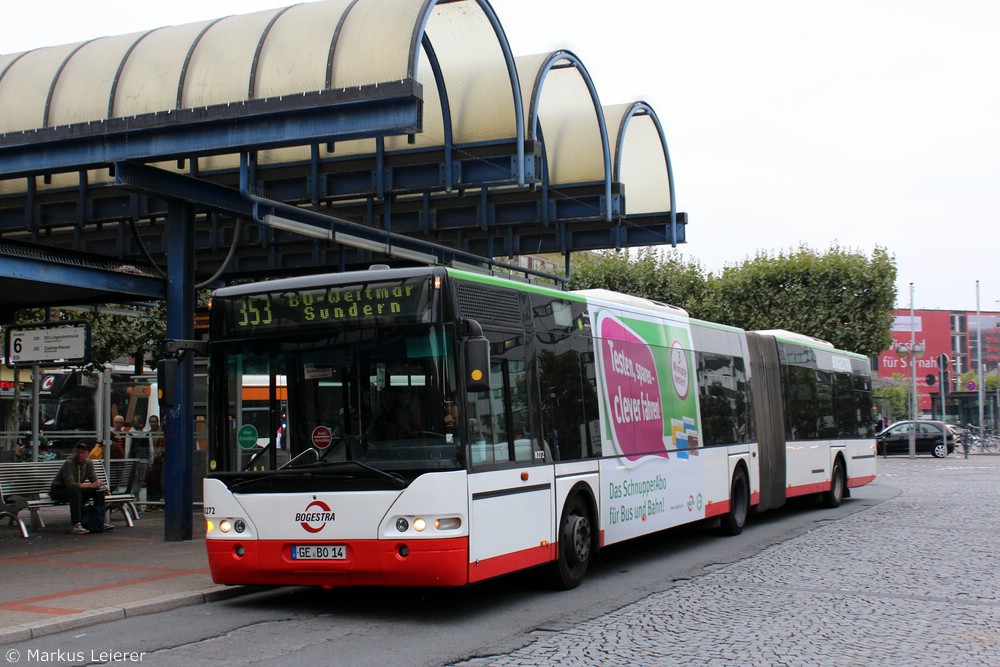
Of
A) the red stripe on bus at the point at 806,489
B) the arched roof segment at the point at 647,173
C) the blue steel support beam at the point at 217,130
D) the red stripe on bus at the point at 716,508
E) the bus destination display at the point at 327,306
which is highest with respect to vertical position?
the arched roof segment at the point at 647,173

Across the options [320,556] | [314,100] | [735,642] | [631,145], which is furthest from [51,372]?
[735,642]

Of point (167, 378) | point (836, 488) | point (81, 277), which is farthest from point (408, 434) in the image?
point (836, 488)

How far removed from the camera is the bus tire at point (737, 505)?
15.7m

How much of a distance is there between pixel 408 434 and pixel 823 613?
12.5ft

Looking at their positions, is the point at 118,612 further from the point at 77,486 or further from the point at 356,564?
the point at 77,486

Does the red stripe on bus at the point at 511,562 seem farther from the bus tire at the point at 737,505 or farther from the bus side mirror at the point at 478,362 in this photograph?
the bus tire at the point at 737,505

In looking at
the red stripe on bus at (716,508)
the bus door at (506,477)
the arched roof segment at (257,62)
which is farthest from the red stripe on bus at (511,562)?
the arched roof segment at (257,62)

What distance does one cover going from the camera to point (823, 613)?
363 inches

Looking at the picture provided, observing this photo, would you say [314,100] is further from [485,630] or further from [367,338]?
[485,630]

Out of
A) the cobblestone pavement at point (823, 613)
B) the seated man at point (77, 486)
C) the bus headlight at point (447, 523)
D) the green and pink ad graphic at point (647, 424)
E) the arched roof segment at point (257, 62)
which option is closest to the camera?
the cobblestone pavement at point (823, 613)

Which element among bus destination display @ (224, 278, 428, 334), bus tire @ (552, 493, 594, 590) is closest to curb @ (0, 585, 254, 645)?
bus destination display @ (224, 278, 428, 334)

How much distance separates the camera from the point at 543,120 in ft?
63.8

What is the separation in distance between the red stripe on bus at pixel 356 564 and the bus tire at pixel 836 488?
1342 centimetres

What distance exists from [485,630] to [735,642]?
6.25ft
